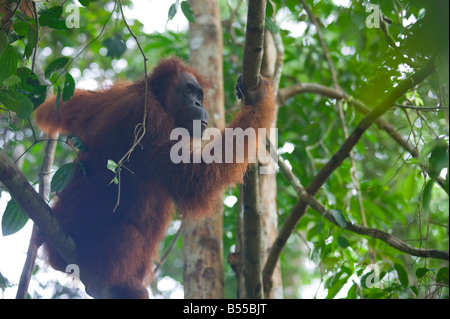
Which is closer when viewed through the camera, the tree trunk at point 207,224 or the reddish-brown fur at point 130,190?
the reddish-brown fur at point 130,190

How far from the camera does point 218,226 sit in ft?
14.6

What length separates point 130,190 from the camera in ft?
11.6

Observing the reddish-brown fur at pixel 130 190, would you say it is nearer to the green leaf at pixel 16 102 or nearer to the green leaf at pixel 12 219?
the green leaf at pixel 12 219

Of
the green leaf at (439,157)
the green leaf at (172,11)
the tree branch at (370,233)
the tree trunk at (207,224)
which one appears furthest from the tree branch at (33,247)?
the green leaf at (439,157)

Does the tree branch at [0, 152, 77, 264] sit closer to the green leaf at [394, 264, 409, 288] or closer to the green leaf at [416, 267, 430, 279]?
the green leaf at [416, 267, 430, 279]

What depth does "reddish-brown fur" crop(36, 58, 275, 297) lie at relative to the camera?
3475mm

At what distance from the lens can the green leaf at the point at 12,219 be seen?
9.55 feet

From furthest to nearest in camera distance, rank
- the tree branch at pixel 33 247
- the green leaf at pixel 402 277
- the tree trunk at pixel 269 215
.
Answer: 1. the tree trunk at pixel 269 215
2. the green leaf at pixel 402 277
3. the tree branch at pixel 33 247

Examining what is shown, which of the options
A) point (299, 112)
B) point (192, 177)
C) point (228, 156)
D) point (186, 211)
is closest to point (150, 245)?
A: point (186, 211)

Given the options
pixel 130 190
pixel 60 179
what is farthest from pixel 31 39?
pixel 130 190

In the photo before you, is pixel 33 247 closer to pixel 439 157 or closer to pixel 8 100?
pixel 8 100

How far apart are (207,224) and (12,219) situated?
1.89 meters

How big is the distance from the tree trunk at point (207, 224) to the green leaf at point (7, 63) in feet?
6.96
